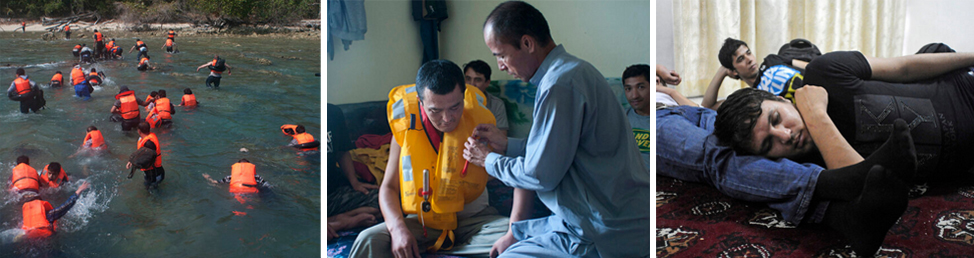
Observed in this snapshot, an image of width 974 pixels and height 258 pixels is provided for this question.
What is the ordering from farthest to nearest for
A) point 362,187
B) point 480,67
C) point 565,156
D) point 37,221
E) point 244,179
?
point 244,179 → point 37,221 → point 362,187 → point 480,67 → point 565,156

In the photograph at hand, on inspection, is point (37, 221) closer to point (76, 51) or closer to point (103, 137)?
point (103, 137)

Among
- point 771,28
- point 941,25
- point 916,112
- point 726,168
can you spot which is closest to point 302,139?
point 726,168

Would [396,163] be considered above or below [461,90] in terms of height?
below

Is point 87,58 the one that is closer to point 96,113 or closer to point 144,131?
point 96,113

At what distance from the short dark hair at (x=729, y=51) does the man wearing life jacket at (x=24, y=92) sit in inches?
112

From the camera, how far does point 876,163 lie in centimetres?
161

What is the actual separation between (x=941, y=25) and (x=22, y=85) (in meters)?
3.55

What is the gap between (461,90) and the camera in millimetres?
1720

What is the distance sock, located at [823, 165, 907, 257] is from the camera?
1600 mm

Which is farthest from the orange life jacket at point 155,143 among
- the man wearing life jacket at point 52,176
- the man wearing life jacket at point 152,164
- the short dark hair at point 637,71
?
the short dark hair at point 637,71

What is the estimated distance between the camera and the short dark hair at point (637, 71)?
1663 millimetres

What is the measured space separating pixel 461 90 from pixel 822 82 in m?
1.22

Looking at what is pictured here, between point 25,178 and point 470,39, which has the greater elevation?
point 470,39

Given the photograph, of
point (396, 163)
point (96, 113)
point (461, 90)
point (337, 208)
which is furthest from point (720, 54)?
point (96, 113)
